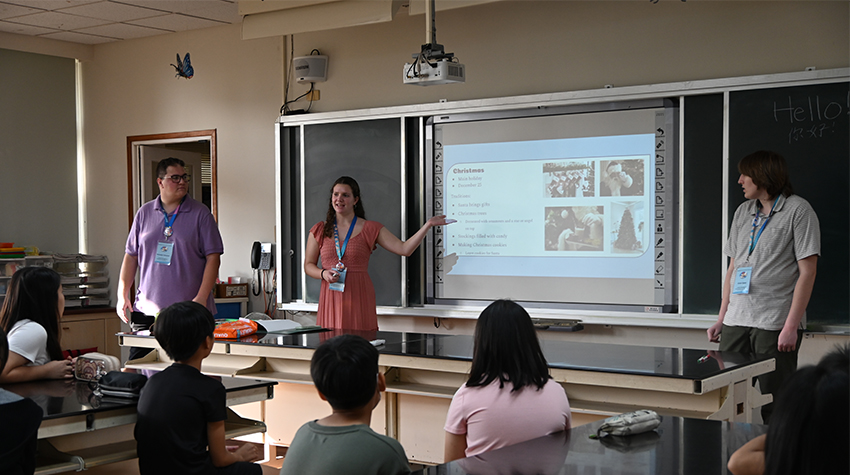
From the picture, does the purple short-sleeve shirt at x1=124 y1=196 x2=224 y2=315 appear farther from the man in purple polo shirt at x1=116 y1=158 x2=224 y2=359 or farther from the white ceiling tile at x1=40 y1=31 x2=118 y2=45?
the white ceiling tile at x1=40 y1=31 x2=118 y2=45

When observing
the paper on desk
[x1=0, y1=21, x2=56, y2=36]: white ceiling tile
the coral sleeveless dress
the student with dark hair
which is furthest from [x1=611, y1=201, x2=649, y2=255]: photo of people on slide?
[x1=0, y1=21, x2=56, y2=36]: white ceiling tile

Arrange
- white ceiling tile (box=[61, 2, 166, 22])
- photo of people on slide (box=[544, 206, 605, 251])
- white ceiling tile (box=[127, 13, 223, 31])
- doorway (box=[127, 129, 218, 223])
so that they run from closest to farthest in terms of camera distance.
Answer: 1. photo of people on slide (box=[544, 206, 605, 251])
2. white ceiling tile (box=[61, 2, 166, 22])
3. white ceiling tile (box=[127, 13, 223, 31])
4. doorway (box=[127, 129, 218, 223])

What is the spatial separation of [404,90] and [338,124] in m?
0.57

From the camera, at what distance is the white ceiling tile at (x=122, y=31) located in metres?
6.45

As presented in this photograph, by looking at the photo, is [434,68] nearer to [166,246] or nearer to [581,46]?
[581,46]

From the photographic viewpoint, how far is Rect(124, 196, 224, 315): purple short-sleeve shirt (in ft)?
14.6

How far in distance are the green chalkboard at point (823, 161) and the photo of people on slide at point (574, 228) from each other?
43.2 inches

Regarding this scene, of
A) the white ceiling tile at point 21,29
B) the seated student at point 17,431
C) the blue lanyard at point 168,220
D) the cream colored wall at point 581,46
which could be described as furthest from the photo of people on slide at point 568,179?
the white ceiling tile at point 21,29

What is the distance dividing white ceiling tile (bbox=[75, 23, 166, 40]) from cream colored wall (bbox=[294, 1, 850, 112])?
142 cm

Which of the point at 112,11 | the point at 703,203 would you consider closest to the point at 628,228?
the point at 703,203

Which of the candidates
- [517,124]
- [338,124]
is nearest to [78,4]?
[338,124]

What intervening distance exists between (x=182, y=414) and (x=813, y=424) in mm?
1888

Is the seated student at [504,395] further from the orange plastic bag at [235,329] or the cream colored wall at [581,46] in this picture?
the cream colored wall at [581,46]

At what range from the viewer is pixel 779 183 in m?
3.58
